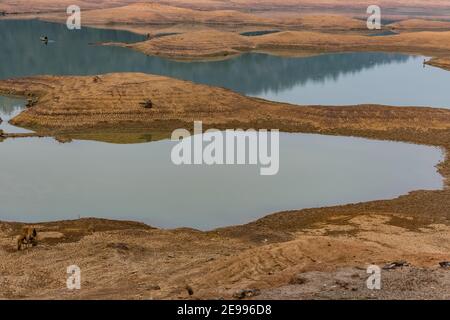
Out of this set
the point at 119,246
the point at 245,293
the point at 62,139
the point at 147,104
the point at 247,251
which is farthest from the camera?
the point at 147,104

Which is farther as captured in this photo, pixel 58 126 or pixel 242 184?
pixel 58 126

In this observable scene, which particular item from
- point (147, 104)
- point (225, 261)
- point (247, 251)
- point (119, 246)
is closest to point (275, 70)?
point (147, 104)

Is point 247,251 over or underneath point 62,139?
over

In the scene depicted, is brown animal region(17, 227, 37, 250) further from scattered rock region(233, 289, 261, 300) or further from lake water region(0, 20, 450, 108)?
lake water region(0, 20, 450, 108)

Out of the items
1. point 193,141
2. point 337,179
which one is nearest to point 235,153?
point 193,141

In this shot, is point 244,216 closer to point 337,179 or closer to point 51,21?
point 337,179

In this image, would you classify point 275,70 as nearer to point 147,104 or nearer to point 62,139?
point 147,104

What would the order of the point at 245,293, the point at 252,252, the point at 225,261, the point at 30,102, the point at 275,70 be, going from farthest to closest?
the point at 275,70, the point at 30,102, the point at 252,252, the point at 225,261, the point at 245,293
